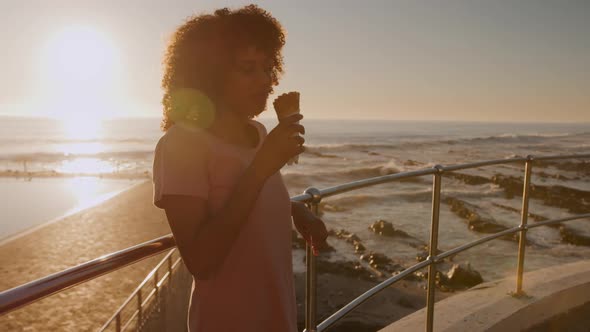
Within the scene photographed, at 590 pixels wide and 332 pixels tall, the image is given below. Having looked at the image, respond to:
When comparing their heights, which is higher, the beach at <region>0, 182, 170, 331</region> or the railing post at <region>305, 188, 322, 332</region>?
the railing post at <region>305, 188, 322, 332</region>

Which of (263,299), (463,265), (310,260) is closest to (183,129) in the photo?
(263,299)

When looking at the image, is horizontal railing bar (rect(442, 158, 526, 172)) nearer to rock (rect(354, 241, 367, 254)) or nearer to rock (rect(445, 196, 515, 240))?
rock (rect(354, 241, 367, 254))

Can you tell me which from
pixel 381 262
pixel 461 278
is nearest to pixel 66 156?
pixel 381 262

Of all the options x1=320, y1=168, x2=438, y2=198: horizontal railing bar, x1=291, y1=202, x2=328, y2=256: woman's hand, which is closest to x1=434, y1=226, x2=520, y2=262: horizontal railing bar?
x1=320, y1=168, x2=438, y2=198: horizontal railing bar

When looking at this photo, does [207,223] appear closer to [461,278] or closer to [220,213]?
[220,213]

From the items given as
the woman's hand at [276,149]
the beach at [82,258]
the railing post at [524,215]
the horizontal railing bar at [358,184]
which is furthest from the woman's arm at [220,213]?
the beach at [82,258]

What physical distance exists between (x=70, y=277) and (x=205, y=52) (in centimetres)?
67

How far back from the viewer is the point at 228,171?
3.83ft

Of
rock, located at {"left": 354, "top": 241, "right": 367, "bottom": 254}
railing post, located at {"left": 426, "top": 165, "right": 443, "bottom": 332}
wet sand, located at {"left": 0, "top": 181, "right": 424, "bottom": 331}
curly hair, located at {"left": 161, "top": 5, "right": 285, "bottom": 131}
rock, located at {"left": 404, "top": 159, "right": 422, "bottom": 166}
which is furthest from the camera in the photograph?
rock, located at {"left": 404, "top": 159, "right": 422, "bottom": 166}

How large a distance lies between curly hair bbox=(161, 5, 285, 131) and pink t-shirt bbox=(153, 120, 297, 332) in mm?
170

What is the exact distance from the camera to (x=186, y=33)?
1310mm

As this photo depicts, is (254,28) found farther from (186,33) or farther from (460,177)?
(460,177)

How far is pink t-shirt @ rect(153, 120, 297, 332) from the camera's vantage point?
110 cm

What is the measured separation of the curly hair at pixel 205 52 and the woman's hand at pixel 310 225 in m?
0.58
